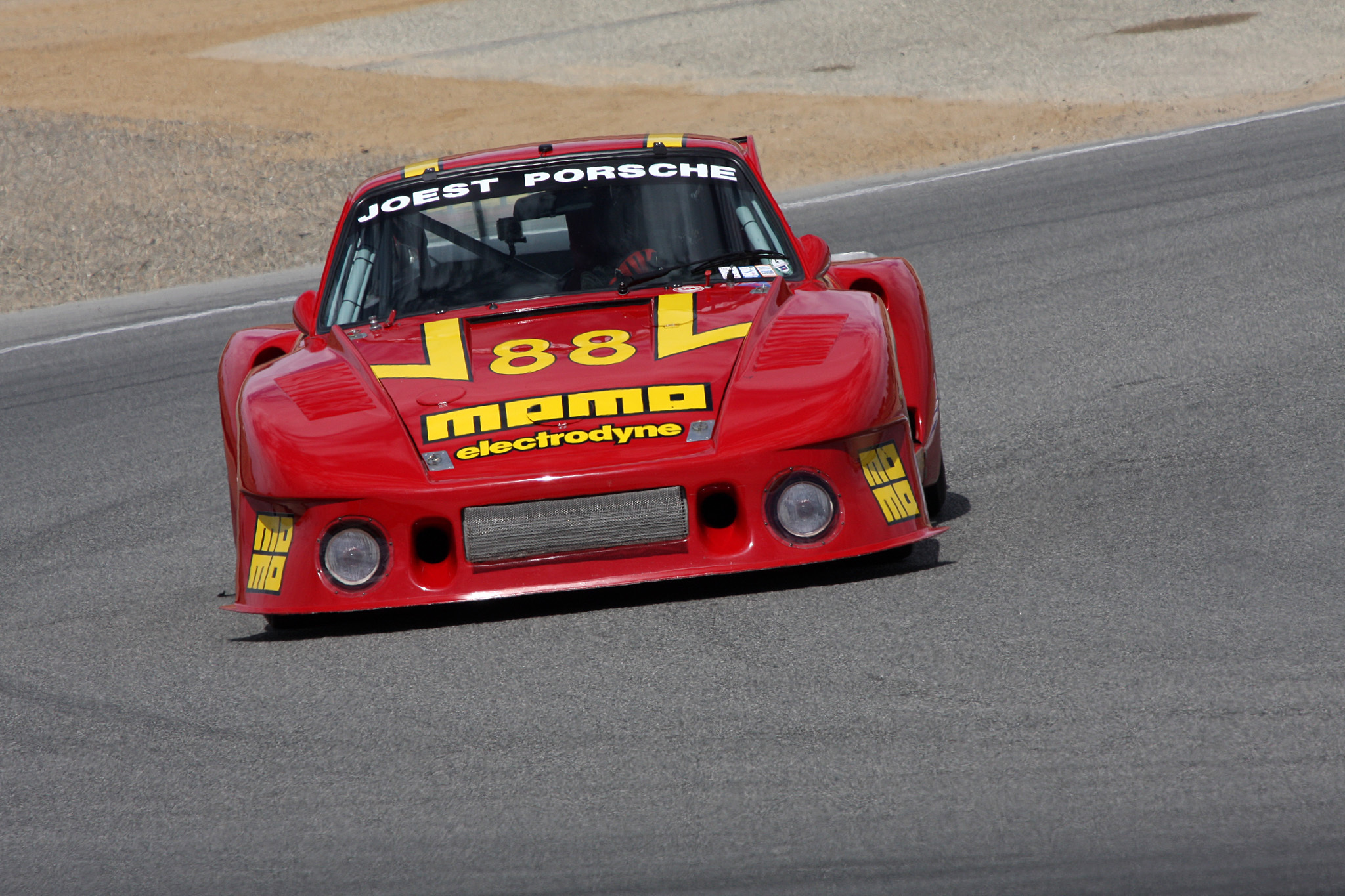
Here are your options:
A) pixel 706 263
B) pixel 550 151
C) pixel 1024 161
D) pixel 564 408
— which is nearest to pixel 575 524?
pixel 564 408

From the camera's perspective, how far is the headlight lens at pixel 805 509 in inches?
172

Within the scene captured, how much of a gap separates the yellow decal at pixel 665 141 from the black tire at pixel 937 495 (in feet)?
4.88

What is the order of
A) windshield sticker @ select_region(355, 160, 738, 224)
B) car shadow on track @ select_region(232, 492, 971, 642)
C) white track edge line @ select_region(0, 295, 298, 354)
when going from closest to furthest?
car shadow on track @ select_region(232, 492, 971, 642)
windshield sticker @ select_region(355, 160, 738, 224)
white track edge line @ select_region(0, 295, 298, 354)

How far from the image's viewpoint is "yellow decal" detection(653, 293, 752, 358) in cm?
472

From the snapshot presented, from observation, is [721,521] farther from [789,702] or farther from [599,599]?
[789,702]

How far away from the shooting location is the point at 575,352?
4.77 metres

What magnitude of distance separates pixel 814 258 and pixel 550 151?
101 cm

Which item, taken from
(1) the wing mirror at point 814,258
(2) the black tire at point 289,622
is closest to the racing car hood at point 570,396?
(2) the black tire at point 289,622

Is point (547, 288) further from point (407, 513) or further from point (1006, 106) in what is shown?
point (1006, 106)

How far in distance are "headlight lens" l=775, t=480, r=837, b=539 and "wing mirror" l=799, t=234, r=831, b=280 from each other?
130cm

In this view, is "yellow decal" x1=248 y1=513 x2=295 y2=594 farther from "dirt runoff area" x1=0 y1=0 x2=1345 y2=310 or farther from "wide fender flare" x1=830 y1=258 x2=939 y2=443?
"dirt runoff area" x1=0 y1=0 x2=1345 y2=310

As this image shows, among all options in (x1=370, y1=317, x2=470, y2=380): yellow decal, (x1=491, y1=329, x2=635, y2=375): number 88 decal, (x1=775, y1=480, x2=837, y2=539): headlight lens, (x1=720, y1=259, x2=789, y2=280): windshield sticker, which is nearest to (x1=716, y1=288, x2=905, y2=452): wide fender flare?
(x1=775, y1=480, x2=837, y2=539): headlight lens

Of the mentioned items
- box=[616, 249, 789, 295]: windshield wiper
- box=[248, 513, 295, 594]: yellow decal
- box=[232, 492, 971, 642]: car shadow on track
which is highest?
box=[616, 249, 789, 295]: windshield wiper

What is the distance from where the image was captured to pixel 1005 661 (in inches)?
149
